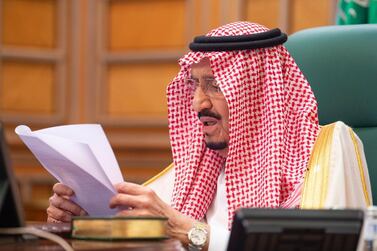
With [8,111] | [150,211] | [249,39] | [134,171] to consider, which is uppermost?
[249,39]

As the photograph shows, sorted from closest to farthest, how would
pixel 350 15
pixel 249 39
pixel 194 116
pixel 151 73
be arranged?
pixel 249 39 → pixel 194 116 → pixel 350 15 → pixel 151 73

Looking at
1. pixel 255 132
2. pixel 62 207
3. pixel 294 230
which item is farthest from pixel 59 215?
pixel 294 230

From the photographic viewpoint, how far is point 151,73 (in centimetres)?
530

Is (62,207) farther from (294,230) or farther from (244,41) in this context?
(294,230)

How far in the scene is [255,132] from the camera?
8.61ft

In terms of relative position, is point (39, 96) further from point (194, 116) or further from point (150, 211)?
point (150, 211)

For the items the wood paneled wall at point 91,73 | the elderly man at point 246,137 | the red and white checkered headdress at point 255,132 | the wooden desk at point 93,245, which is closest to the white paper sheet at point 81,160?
the elderly man at point 246,137

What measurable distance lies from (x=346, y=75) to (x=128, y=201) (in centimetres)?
92

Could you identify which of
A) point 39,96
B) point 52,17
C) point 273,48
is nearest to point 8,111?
point 39,96

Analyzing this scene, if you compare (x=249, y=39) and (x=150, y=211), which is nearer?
(x=150, y=211)

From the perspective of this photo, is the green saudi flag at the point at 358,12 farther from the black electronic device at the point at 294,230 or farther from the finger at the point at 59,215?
the black electronic device at the point at 294,230

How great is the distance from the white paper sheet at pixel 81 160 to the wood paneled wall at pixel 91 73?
2.89 metres

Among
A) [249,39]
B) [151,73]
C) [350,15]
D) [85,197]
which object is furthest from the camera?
[151,73]

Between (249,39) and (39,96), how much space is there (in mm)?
3036
